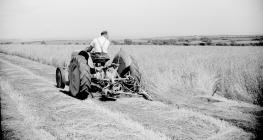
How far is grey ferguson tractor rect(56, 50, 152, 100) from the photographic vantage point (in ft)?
22.2

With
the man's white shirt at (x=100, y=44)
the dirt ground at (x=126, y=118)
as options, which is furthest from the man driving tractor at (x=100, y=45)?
the dirt ground at (x=126, y=118)

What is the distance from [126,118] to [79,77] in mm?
2066

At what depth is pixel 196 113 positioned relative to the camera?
5.79 metres

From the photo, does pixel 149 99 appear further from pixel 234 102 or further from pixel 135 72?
pixel 234 102

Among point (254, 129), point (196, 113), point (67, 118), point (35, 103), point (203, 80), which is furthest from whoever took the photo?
point (203, 80)

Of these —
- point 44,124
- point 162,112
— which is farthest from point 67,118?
point 162,112

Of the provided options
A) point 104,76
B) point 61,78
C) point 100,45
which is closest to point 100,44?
point 100,45

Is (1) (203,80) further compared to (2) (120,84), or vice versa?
(1) (203,80)

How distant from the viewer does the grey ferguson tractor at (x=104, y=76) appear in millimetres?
6766

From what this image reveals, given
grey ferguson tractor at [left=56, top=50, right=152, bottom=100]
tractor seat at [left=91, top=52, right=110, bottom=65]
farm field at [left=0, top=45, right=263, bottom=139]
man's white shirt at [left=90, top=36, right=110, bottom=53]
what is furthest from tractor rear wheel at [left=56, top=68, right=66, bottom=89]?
man's white shirt at [left=90, top=36, right=110, bottom=53]

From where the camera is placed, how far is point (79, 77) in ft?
22.6

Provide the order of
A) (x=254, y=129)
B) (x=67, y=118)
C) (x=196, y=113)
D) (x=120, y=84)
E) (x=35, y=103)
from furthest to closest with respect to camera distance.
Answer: (x=120, y=84), (x=35, y=103), (x=196, y=113), (x=67, y=118), (x=254, y=129)

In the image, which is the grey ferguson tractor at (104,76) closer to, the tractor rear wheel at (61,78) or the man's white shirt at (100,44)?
the man's white shirt at (100,44)

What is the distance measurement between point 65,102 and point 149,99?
2056 millimetres
